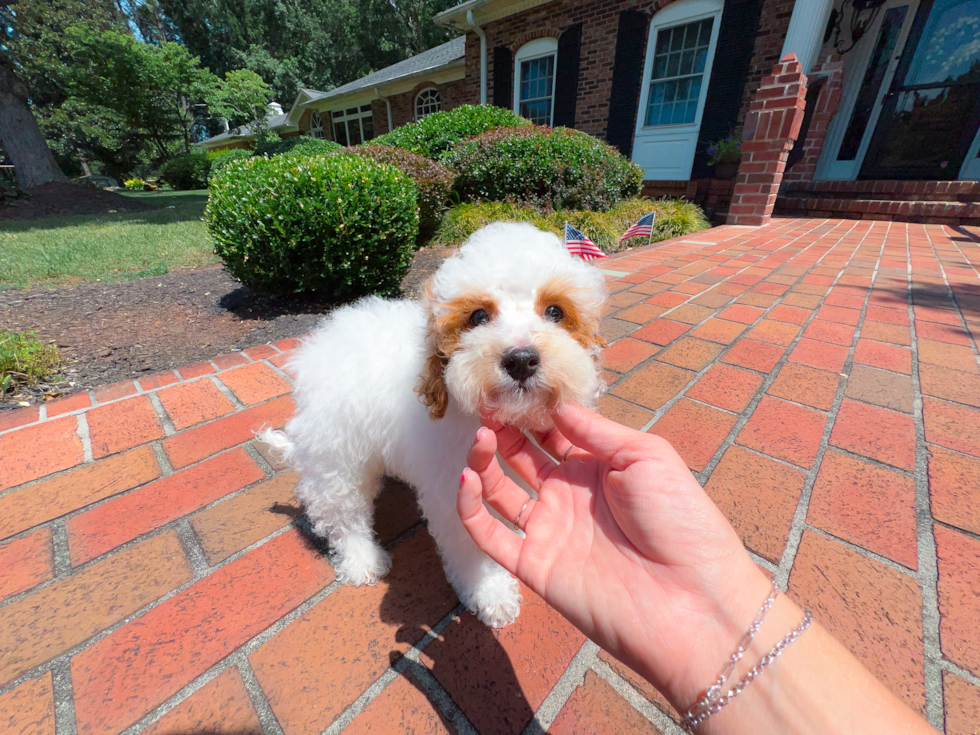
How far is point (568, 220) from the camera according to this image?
6.81 metres

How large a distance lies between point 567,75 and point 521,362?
44.3ft

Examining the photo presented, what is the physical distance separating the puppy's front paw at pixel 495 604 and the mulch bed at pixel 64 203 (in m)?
17.5

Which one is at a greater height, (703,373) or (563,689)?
(703,373)

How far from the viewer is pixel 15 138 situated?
46.8 feet

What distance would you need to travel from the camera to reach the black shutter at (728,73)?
8.80m

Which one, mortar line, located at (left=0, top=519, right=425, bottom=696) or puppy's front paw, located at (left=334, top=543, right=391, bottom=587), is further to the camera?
puppy's front paw, located at (left=334, top=543, right=391, bottom=587)

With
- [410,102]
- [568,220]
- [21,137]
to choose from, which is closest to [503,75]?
[410,102]

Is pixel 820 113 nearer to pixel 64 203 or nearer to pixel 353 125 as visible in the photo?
→ pixel 64 203

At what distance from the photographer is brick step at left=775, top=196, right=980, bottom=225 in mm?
8492

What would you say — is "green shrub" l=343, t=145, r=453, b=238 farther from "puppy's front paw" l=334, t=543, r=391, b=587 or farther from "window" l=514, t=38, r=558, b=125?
"window" l=514, t=38, r=558, b=125

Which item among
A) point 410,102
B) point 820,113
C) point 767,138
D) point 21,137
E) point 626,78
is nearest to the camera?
point 767,138

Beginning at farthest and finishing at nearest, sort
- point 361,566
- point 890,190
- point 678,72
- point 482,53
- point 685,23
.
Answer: point 482,53
point 678,72
point 685,23
point 890,190
point 361,566

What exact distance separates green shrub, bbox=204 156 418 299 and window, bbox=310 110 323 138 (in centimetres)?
2778

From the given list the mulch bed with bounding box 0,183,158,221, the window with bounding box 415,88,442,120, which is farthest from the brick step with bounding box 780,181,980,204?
the mulch bed with bounding box 0,183,158,221
